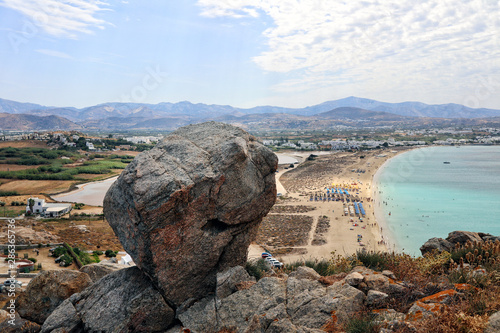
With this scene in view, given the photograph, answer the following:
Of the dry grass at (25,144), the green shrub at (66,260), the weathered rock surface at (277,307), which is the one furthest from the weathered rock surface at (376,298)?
the dry grass at (25,144)

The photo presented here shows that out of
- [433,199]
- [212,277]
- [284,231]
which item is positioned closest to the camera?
[212,277]

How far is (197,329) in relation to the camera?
22.1 ft

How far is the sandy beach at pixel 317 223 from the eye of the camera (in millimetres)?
29094

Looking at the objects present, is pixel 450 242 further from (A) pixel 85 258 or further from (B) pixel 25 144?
(B) pixel 25 144

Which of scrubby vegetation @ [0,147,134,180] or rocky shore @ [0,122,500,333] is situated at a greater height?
rocky shore @ [0,122,500,333]

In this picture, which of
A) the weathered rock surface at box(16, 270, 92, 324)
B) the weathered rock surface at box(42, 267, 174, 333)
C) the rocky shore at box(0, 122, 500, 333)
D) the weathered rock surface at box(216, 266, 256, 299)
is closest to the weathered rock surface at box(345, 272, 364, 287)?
the rocky shore at box(0, 122, 500, 333)

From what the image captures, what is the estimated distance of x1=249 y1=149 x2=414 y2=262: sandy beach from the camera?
2909 cm

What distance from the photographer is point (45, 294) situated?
8.88 m

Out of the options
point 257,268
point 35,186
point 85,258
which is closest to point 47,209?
point 35,186

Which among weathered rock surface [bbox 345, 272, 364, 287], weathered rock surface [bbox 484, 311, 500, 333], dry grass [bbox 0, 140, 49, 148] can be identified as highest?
weathered rock surface [bbox 484, 311, 500, 333]

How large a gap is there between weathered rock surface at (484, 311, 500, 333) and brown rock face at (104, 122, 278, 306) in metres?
5.13

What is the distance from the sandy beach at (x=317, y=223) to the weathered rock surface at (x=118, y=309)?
729cm

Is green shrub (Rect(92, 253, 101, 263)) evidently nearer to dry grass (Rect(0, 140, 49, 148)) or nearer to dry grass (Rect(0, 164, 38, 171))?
dry grass (Rect(0, 164, 38, 171))

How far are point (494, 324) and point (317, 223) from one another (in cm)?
3374
